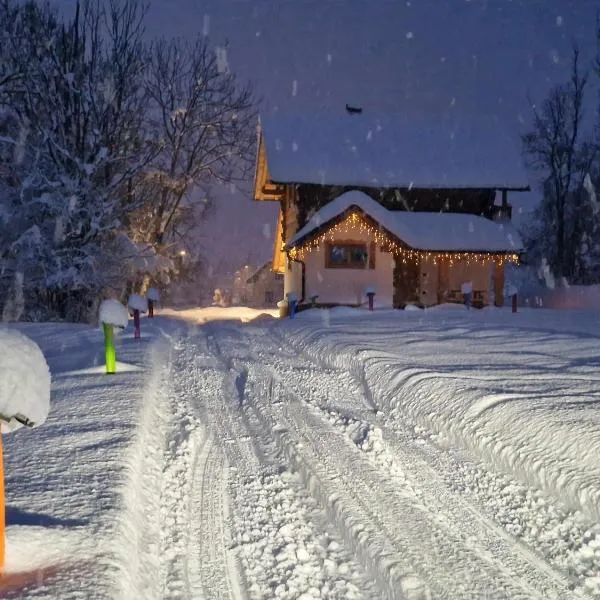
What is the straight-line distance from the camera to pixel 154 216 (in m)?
27.9

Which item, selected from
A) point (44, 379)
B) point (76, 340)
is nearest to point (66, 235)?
point (76, 340)

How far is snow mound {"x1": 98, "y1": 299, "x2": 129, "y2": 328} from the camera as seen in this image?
310 inches

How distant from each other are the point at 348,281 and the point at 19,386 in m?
21.9

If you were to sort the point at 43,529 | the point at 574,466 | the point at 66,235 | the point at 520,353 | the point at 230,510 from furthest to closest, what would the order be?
the point at 66,235
the point at 520,353
the point at 574,466
the point at 230,510
the point at 43,529

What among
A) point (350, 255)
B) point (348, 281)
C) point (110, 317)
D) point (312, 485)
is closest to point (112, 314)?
point (110, 317)

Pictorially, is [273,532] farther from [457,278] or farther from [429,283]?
[457,278]

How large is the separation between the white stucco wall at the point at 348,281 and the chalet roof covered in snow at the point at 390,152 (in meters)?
4.12

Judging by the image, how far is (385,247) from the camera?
77.6 ft

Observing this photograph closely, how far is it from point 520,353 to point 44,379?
29.1 ft

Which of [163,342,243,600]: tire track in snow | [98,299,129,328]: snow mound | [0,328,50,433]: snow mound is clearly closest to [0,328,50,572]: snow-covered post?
[0,328,50,433]: snow mound

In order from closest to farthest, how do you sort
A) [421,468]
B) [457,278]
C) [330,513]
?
[330,513] < [421,468] < [457,278]

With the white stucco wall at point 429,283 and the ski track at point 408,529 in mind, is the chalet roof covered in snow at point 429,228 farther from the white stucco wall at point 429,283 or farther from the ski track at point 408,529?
the ski track at point 408,529

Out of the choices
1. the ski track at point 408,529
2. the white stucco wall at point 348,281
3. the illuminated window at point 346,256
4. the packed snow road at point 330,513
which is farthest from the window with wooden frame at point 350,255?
the ski track at point 408,529

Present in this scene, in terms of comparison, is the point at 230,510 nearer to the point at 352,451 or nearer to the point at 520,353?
the point at 352,451
